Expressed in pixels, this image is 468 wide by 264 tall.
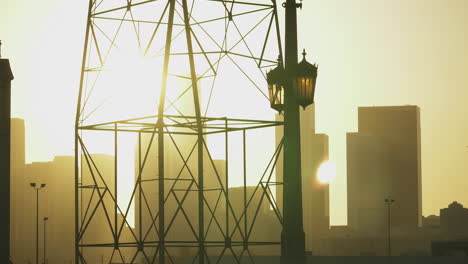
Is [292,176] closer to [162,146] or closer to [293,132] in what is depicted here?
[293,132]

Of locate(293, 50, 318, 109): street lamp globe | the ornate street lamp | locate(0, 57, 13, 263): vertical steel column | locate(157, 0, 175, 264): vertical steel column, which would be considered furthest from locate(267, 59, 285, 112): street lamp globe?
locate(0, 57, 13, 263): vertical steel column

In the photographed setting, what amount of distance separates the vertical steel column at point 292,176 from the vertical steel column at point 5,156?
36.6 m

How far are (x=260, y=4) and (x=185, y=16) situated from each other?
421 cm

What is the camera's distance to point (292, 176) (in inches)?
1166

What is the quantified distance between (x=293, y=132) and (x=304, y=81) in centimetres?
142

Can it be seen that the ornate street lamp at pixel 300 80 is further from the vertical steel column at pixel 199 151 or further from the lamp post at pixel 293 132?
the vertical steel column at pixel 199 151

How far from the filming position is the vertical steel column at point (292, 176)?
96.7ft

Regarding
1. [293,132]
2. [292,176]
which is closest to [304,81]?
[293,132]

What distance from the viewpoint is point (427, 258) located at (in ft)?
133

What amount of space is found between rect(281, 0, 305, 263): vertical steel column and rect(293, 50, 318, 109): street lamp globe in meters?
0.17

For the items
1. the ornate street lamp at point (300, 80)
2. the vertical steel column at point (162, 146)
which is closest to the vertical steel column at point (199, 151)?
the vertical steel column at point (162, 146)

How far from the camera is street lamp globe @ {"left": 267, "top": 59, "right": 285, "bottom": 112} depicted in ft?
100

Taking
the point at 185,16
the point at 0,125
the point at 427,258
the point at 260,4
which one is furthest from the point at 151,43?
the point at 0,125

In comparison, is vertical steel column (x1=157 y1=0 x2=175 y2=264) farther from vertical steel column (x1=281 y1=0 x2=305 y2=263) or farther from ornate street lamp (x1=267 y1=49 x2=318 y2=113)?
vertical steel column (x1=281 y1=0 x2=305 y2=263)
